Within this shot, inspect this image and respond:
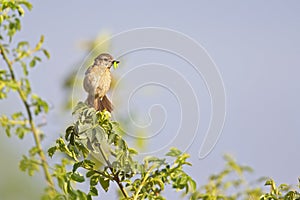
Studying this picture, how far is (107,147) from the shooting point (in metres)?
0.76

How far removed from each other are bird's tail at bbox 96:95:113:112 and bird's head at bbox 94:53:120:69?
1.7 inches

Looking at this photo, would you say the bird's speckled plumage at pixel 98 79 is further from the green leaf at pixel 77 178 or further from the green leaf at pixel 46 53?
the green leaf at pixel 46 53

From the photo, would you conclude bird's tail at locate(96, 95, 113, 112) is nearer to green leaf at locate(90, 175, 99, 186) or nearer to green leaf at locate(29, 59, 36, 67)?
green leaf at locate(90, 175, 99, 186)

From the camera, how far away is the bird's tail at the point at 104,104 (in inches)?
30.5

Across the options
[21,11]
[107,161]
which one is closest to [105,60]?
[107,161]

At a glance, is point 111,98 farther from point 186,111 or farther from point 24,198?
point 24,198

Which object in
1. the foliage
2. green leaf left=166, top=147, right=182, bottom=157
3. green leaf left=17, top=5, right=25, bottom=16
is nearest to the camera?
the foliage

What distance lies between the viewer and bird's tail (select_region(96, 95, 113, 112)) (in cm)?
77

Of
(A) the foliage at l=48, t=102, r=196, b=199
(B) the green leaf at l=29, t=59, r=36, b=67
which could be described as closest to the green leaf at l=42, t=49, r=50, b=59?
(B) the green leaf at l=29, t=59, r=36, b=67

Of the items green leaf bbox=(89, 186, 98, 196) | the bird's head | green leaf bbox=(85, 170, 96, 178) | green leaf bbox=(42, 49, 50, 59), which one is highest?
green leaf bbox=(42, 49, 50, 59)

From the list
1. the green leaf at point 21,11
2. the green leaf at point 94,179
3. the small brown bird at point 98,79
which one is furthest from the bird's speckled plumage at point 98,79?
the green leaf at point 21,11

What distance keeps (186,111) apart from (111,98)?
106mm

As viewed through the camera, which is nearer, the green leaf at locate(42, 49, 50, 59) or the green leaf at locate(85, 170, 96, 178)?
the green leaf at locate(85, 170, 96, 178)

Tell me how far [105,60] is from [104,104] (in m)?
0.06
